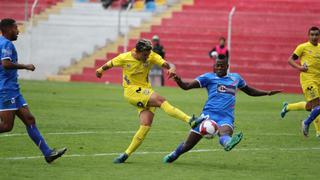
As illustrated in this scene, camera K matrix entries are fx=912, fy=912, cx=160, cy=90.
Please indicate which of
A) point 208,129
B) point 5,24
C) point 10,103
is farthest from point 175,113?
point 5,24

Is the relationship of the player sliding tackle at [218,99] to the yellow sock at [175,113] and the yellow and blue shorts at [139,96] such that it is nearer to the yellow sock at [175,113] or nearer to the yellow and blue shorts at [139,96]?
the yellow sock at [175,113]

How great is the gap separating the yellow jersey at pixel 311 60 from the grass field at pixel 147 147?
1.18 meters

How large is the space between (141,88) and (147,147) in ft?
6.01

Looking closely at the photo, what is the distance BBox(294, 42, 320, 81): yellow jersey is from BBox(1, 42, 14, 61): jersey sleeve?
6821 mm

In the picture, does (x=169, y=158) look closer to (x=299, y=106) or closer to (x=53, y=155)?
(x=53, y=155)

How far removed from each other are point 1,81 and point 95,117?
319 inches

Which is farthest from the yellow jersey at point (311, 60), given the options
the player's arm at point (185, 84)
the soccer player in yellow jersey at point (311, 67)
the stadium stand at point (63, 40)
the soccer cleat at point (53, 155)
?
the stadium stand at point (63, 40)

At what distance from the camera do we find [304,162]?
1373 centimetres

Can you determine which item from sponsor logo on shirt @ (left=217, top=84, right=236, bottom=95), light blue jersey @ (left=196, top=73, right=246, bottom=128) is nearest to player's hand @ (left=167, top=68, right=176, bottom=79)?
light blue jersey @ (left=196, top=73, right=246, bottom=128)

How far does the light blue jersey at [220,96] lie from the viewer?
13.5m

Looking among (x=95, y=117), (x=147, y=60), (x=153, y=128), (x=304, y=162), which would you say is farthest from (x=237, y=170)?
(x=95, y=117)

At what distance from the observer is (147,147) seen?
1552 centimetres

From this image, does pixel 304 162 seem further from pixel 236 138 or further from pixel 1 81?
pixel 1 81

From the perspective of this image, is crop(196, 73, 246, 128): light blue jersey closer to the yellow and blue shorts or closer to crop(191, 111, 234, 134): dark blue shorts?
crop(191, 111, 234, 134): dark blue shorts
